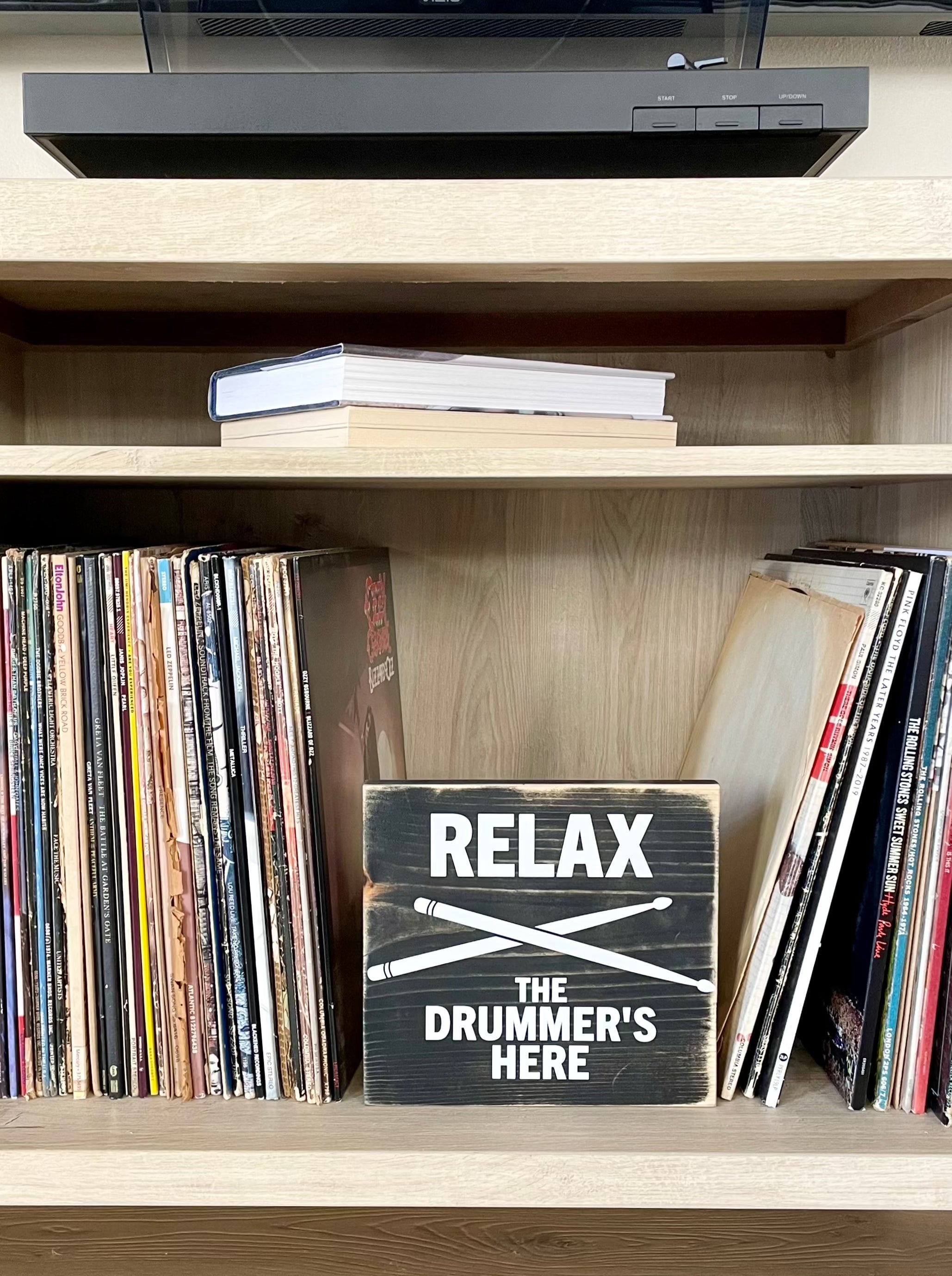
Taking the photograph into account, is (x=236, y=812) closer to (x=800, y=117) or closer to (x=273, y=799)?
(x=273, y=799)

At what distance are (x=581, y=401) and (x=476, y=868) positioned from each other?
321mm

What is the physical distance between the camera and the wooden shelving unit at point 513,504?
65 centimetres

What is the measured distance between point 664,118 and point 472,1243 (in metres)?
0.90

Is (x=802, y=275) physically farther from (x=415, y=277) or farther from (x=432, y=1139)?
(x=432, y=1139)

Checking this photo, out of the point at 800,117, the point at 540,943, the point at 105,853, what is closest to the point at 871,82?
the point at 800,117

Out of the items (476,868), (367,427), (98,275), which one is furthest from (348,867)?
(98,275)

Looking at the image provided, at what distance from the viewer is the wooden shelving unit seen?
647 mm

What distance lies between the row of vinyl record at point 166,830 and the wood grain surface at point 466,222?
19 centimetres

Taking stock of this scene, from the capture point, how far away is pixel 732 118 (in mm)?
670

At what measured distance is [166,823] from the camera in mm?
696

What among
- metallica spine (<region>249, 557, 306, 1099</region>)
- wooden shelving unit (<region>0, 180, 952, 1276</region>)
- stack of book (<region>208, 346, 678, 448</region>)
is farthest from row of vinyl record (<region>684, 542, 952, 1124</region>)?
metallica spine (<region>249, 557, 306, 1099</region>)

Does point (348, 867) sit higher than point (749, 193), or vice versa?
point (749, 193)

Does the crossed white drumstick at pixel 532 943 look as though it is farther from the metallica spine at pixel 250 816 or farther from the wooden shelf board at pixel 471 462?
the wooden shelf board at pixel 471 462

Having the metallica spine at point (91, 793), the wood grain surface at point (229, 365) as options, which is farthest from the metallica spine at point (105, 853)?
the wood grain surface at point (229, 365)
